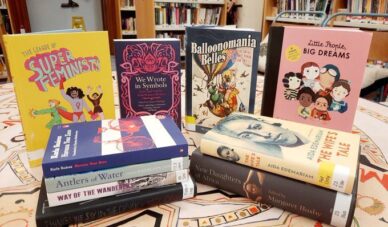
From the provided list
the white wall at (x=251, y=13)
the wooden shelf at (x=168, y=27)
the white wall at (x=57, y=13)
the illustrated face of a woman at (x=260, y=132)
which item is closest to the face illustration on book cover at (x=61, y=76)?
the illustrated face of a woman at (x=260, y=132)

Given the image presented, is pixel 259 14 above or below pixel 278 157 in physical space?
above

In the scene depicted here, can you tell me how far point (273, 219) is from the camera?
0.48m

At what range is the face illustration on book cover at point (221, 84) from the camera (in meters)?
0.69

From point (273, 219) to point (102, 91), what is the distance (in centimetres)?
44

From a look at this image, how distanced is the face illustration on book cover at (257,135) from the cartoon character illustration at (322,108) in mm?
154

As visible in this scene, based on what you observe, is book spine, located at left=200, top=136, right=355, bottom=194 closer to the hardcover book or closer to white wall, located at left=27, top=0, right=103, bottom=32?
the hardcover book

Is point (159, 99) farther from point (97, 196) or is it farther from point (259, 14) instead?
point (259, 14)

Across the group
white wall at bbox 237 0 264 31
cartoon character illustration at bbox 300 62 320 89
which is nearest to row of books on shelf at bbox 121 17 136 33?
white wall at bbox 237 0 264 31

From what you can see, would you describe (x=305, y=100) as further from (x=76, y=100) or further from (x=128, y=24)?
(x=128, y=24)

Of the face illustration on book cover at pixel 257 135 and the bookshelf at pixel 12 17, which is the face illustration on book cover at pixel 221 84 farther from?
the bookshelf at pixel 12 17

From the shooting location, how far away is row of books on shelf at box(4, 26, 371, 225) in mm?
454

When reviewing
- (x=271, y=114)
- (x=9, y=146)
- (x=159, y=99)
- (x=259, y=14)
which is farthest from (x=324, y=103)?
(x=259, y=14)

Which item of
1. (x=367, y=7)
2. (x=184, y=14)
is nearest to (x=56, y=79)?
(x=367, y=7)

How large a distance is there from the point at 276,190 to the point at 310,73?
1.10 ft
